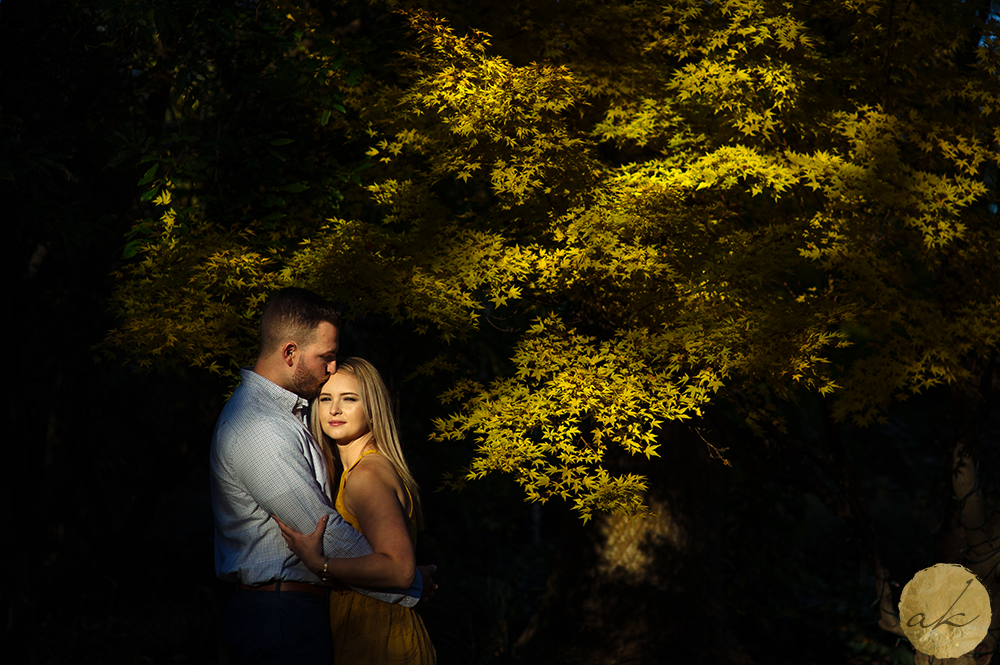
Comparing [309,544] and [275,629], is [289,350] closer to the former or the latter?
[309,544]

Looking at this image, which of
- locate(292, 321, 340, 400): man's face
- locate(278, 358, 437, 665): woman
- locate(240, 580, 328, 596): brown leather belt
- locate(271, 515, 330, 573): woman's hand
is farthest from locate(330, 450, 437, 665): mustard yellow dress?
locate(292, 321, 340, 400): man's face

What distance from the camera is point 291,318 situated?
2.77 metres

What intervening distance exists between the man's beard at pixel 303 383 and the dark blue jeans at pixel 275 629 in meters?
0.63

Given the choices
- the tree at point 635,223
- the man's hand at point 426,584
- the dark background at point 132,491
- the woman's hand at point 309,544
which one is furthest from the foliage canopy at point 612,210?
the woman's hand at point 309,544

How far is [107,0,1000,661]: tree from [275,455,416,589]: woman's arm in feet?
5.38

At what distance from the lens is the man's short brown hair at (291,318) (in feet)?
9.11

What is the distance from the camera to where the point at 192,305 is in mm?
4695

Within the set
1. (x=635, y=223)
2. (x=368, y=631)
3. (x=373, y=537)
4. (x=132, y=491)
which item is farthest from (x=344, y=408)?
(x=132, y=491)

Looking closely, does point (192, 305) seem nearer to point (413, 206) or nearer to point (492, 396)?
point (413, 206)

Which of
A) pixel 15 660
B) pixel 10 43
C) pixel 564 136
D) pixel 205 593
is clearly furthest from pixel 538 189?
pixel 205 593

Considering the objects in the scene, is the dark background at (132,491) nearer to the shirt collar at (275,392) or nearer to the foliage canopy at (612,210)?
the foliage canopy at (612,210)

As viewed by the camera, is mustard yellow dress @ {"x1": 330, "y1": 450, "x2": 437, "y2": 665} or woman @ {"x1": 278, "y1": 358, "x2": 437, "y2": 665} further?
mustard yellow dress @ {"x1": 330, "y1": 450, "x2": 437, "y2": 665}

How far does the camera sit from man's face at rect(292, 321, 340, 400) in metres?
2.79

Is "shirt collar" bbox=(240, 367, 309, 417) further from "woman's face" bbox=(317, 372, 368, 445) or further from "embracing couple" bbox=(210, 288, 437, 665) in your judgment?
"woman's face" bbox=(317, 372, 368, 445)
